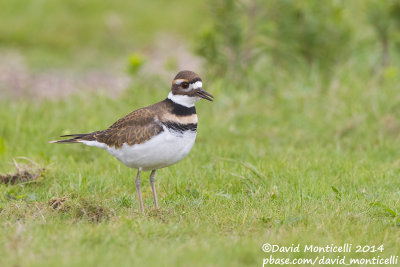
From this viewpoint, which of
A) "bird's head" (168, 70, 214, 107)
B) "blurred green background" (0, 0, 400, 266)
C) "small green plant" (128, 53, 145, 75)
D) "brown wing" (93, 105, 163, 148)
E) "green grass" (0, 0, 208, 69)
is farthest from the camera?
"green grass" (0, 0, 208, 69)

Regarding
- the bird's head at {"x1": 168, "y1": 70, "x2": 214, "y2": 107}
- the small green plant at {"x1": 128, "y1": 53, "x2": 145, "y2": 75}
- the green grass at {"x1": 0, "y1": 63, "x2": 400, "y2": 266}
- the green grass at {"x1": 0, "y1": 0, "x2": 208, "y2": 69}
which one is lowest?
the green grass at {"x1": 0, "y1": 63, "x2": 400, "y2": 266}

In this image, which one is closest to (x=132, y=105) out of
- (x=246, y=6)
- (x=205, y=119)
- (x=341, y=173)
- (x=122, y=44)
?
(x=205, y=119)

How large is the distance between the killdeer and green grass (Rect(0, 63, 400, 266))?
55 centimetres

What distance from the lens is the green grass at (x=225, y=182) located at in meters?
4.80

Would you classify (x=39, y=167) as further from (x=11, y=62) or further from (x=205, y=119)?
(x=11, y=62)

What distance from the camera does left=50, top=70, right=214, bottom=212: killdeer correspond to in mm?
5676

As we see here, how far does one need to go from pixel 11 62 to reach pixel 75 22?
3096 mm

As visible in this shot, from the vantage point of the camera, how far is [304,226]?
5363 mm

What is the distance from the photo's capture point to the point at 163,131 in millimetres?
5691

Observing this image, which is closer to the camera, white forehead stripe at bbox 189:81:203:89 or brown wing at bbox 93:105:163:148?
brown wing at bbox 93:105:163:148

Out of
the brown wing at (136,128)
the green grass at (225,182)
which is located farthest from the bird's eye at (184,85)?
the green grass at (225,182)

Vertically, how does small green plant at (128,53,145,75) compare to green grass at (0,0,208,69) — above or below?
below

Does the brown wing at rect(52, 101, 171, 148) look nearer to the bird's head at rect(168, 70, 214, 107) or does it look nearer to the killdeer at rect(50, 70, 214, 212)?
the killdeer at rect(50, 70, 214, 212)

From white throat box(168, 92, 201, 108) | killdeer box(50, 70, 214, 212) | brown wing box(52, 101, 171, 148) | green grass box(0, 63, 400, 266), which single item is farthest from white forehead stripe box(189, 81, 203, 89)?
green grass box(0, 63, 400, 266)
